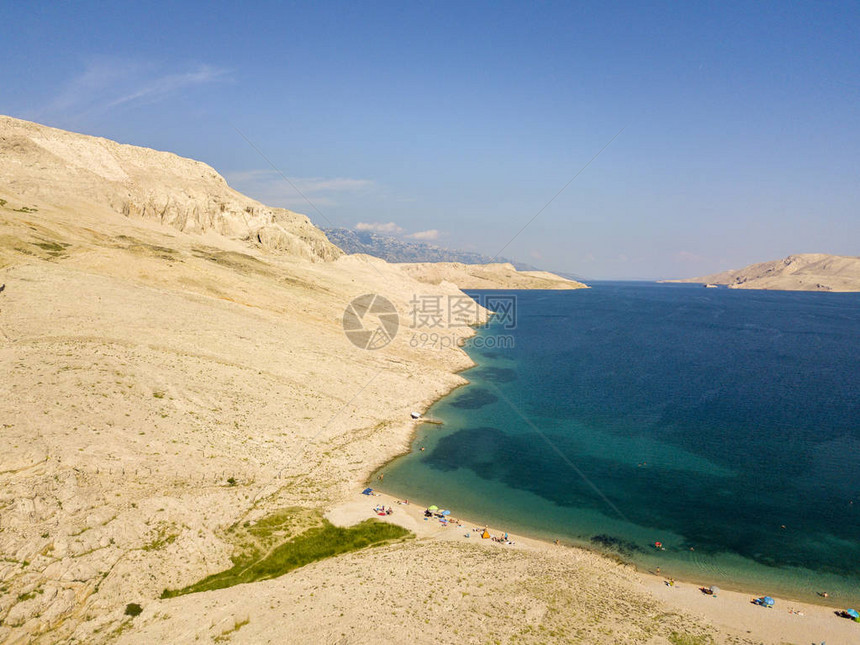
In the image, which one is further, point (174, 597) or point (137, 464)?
point (137, 464)

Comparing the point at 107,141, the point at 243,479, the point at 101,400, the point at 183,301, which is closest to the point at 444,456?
the point at 243,479

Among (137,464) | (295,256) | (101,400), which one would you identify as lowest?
(137,464)

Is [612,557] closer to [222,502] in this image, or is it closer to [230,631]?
[230,631]

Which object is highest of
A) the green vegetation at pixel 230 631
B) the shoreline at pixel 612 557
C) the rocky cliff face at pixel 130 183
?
the rocky cliff face at pixel 130 183

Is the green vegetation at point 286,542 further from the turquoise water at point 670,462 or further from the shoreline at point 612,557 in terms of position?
the turquoise water at point 670,462

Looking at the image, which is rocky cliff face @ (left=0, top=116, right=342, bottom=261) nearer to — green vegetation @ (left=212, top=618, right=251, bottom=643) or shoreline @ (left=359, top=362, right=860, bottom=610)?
shoreline @ (left=359, top=362, right=860, bottom=610)

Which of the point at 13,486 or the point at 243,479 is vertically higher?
the point at 13,486

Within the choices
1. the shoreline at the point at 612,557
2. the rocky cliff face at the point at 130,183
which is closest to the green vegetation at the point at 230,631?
the shoreline at the point at 612,557

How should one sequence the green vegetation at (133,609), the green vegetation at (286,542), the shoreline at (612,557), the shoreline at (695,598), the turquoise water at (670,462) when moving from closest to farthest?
1. the green vegetation at (133,609)
2. the shoreline at (695,598)
3. the green vegetation at (286,542)
4. the shoreline at (612,557)
5. the turquoise water at (670,462)

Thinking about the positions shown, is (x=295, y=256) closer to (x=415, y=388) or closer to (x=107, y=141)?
(x=107, y=141)
